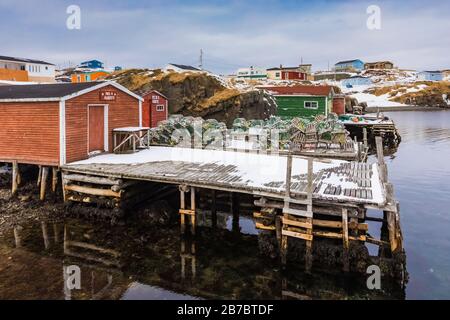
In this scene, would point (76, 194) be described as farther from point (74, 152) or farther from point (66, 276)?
point (66, 276)

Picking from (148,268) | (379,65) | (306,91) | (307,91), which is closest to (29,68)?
(306,91)

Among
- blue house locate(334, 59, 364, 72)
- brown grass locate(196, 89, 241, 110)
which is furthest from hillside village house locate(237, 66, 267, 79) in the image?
brown grass locate(196, 89, 241, 110)

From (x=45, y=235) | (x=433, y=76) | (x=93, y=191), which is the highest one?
(x=433, y=76)

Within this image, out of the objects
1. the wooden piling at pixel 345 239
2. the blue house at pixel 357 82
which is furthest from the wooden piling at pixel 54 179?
the blue house at pixel 357 82

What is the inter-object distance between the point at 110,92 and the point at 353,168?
1134 cm

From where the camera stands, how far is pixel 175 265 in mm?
11211

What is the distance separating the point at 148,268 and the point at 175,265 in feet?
2.60

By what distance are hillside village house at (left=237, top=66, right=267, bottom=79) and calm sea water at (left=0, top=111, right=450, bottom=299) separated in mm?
101680

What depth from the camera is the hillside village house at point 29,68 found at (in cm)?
4507

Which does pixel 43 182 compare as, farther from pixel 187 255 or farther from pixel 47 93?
pixel 187 255

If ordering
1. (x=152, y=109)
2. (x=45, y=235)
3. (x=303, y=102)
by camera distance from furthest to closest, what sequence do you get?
(x=303, y=102), (x=152, y=109), (x=45, y=235)

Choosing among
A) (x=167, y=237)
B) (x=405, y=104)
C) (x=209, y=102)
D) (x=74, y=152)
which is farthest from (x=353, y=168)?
(x=405, y=104)

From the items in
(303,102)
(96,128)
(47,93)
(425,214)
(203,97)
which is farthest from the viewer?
(303,102)

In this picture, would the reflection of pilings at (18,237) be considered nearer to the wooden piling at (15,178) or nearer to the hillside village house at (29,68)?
the wooden piling at (15,178)
